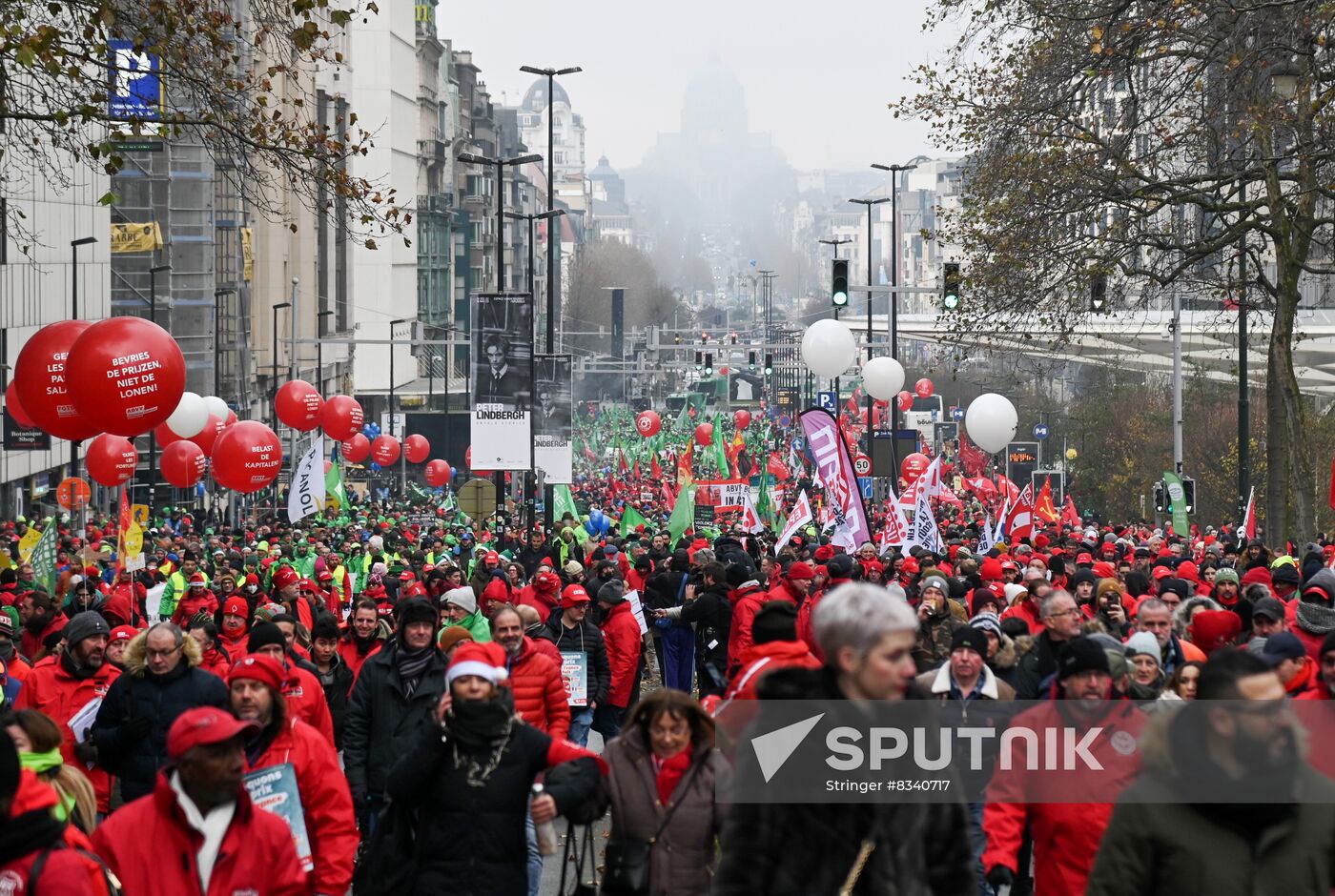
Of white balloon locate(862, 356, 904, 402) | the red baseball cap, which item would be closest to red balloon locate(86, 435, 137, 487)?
white balloon locate(862, 356, 904, 402)

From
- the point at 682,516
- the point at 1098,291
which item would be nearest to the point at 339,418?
the point at 682,516

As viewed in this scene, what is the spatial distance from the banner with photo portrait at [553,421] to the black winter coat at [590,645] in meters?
18.7

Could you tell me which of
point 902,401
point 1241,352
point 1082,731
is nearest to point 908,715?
point 1082,731

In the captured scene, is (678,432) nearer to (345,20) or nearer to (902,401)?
(902,401)

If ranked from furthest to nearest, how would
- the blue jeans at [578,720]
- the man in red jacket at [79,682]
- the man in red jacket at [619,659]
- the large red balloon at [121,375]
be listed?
1. the man in red jacket at [619,659]
2. the large red balloon at [121,375]
3. the blue jeans at [578,720]
4. the man in red jacket at [79,682]

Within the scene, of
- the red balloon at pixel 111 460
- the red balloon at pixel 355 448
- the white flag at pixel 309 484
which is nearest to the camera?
the red balloon at pixel 111 460

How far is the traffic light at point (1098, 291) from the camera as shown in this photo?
23891 millimetres

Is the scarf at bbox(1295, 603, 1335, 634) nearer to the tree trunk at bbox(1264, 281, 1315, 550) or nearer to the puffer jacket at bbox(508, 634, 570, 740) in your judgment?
the puffer jacket at bbox(508, 634, 570, 740)

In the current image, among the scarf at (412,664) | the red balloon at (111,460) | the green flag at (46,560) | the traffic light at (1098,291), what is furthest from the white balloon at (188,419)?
the scarf at (412,664)

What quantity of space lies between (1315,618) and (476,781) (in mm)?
5126

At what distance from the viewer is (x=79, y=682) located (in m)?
9.66

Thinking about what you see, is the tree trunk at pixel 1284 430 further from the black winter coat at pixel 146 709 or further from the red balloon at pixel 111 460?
the black winter coat at pixel 146 709

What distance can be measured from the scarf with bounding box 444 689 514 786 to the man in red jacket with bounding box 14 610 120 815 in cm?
355

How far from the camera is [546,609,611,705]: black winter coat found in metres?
12.3
